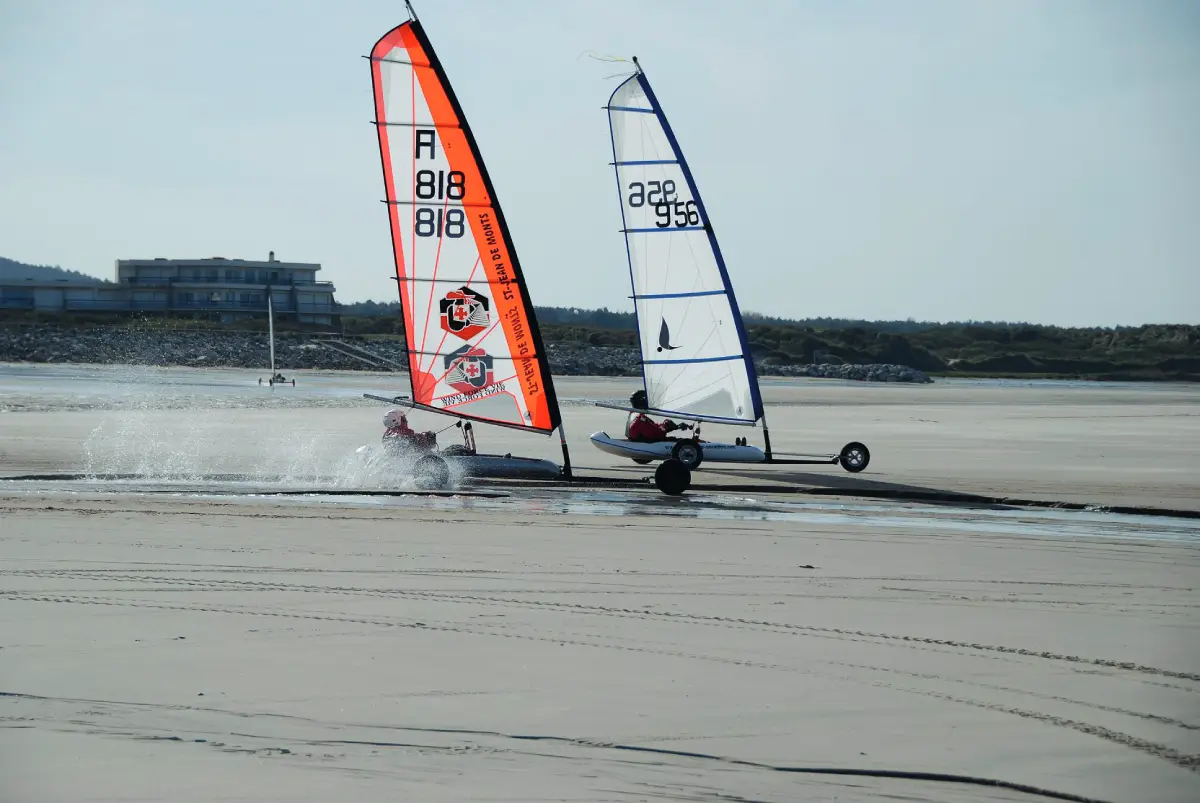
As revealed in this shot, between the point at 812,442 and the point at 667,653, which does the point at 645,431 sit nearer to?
the point at 812,442

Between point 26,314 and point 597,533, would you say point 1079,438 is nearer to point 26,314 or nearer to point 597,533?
point 597,533

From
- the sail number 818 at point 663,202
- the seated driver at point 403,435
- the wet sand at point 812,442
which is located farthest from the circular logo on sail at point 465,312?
the sail number 818 at point 663,202

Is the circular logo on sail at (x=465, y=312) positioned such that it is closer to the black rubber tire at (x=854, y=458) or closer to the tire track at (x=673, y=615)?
the black rubber tire at (x=854, y=458)

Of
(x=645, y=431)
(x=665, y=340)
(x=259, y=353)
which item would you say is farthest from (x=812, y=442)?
(x=259, y=353)

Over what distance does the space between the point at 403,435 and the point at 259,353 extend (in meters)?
51.8

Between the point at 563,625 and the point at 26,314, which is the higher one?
the point at 26,314

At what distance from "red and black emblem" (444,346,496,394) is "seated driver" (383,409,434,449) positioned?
0.97 m

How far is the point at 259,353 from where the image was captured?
65.7 metres

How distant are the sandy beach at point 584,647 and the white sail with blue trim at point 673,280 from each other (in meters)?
5.03

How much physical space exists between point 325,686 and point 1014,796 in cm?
302

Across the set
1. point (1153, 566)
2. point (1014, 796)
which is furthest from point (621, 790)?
point (1153, 566)

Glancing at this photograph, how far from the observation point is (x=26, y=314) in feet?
275

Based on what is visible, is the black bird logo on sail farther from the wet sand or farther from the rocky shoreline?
the rocky shoreline

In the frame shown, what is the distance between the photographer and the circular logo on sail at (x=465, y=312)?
1667cm
